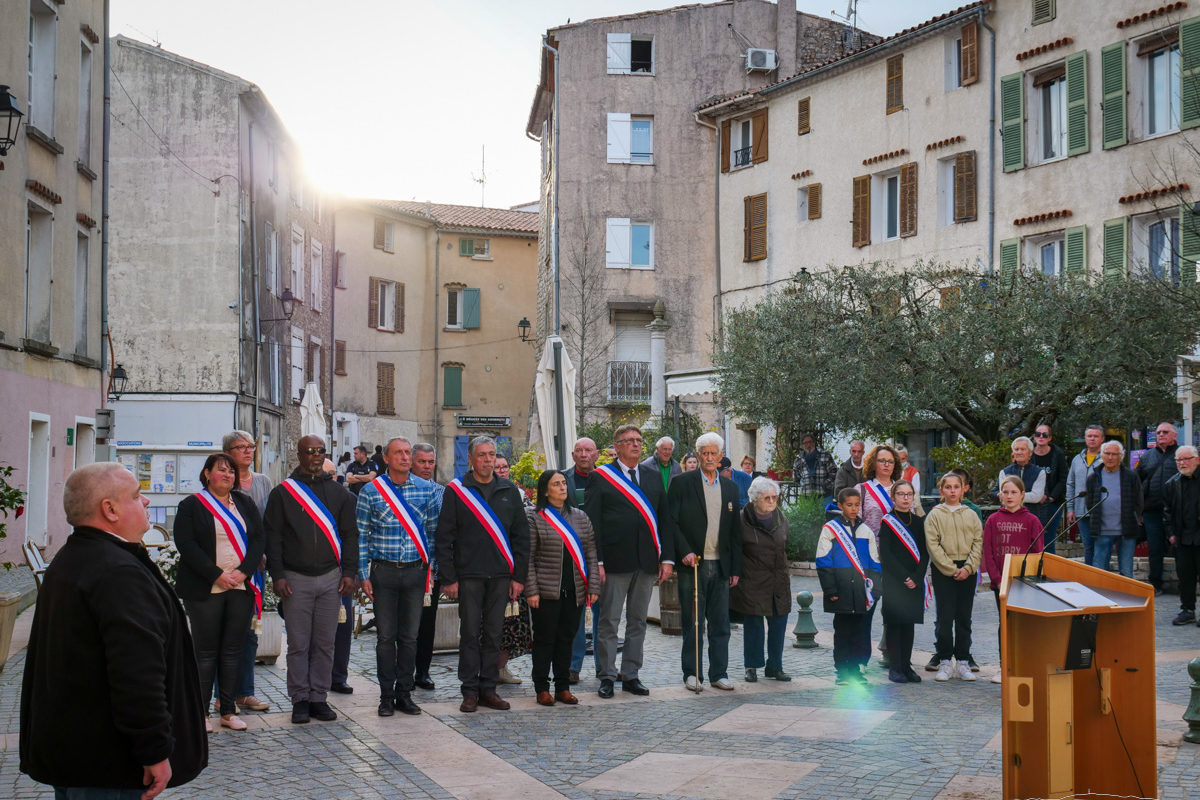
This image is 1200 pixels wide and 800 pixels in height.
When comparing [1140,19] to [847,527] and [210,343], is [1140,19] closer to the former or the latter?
[847,527]

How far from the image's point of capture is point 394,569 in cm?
923

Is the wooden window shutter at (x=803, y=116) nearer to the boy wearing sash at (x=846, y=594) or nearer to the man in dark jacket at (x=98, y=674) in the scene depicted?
the boy wearing sash at (x=846, y=594)

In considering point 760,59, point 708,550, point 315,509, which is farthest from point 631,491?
point 760,59

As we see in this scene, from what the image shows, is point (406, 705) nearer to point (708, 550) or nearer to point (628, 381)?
point (708, 550)

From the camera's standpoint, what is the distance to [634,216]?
3831 cm

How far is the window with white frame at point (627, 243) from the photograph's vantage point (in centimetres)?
3828

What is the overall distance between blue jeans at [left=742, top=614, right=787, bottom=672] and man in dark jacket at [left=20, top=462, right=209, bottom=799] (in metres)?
6.95

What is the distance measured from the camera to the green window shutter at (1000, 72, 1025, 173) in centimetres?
2689

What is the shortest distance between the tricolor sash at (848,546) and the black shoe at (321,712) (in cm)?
403

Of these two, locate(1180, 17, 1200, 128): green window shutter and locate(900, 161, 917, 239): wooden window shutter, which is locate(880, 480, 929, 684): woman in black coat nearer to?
locate(1180, 17, 1200, 128): green window shutter

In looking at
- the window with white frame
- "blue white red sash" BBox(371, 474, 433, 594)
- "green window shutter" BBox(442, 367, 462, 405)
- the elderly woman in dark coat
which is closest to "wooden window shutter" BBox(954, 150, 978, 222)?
the window with white frame

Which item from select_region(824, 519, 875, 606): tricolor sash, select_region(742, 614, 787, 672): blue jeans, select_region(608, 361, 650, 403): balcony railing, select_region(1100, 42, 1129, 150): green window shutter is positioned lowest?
select_region(742, 614, 787, 672): blue jeans

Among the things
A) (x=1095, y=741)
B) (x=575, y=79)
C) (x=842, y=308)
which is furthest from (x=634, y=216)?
(x=1095, y=741)

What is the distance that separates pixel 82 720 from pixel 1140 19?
79.7 feet
